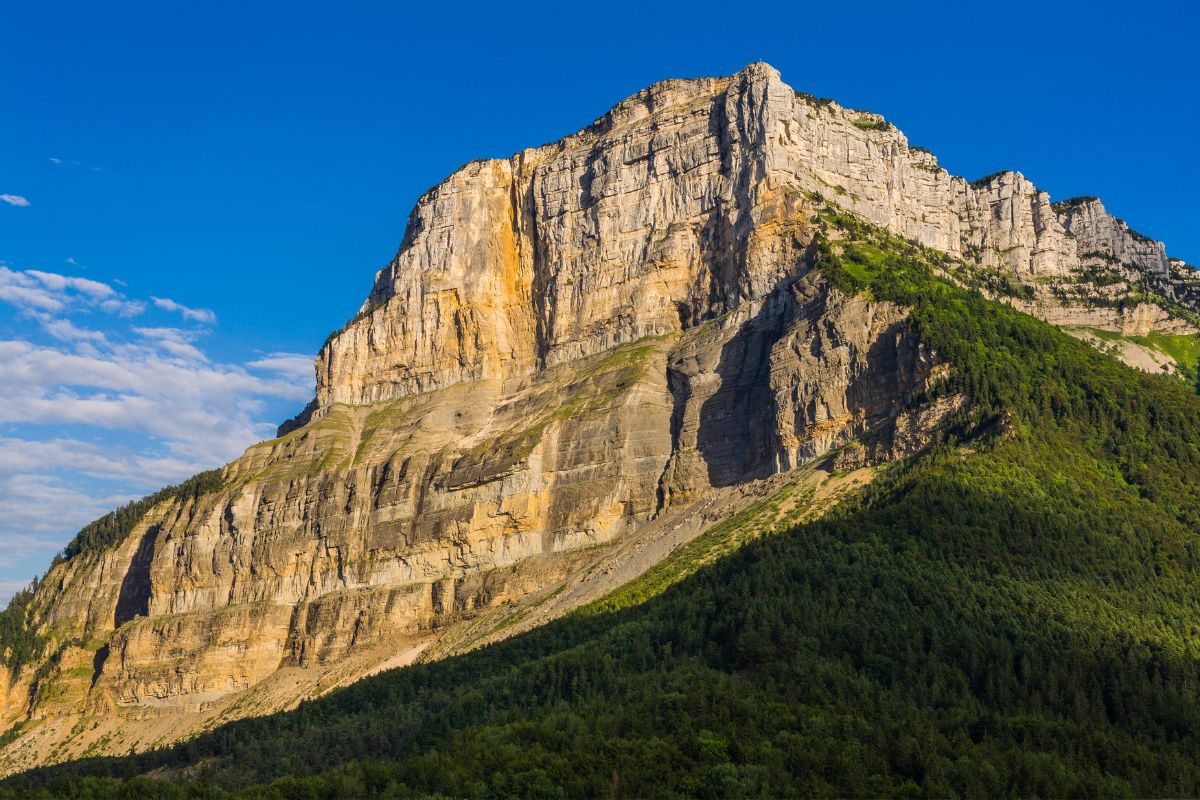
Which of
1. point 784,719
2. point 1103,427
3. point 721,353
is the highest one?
point 721,353

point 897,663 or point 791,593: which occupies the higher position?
point 791,593

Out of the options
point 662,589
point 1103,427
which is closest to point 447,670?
point 662,589

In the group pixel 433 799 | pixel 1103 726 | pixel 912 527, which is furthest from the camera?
pixel 912 527

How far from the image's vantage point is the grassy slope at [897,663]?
9406cm

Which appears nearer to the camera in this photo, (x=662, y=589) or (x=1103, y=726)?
(x=1103, y=726)

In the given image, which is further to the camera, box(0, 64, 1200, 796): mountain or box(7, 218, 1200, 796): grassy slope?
box(0, 64, 1200, 796): mountain

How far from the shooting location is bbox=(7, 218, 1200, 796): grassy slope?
3703 inches

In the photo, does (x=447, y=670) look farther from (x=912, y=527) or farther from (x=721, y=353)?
(x=721, y=353)

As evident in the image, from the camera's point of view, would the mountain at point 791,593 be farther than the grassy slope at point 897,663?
Yes

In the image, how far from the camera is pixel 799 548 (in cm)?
13488

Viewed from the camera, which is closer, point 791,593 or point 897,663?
point 897,663

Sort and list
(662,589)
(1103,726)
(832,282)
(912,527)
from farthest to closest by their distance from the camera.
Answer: (832,282) → (662,589) → (912,527) → (1103,726)

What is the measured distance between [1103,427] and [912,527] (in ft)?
122

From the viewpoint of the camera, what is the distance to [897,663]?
109 m
